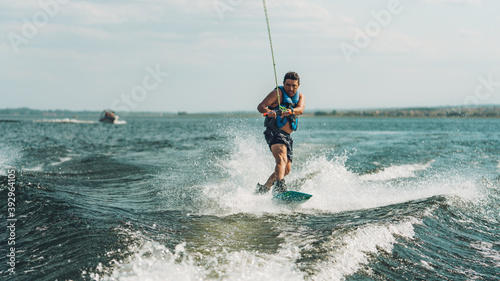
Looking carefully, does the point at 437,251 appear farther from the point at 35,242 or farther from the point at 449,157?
the point at 449,157

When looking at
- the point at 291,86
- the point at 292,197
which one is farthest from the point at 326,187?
the point at 291,86

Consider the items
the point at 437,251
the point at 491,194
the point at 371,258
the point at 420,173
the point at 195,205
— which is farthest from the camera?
the point at 420,173

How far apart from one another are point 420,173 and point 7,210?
10.9 metres

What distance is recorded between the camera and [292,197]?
778 cm

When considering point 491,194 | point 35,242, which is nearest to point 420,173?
point 491,194

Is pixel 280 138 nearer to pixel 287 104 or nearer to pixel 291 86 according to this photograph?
pixel 287 104

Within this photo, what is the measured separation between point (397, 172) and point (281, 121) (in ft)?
20.7

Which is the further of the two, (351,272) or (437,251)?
(437,251)

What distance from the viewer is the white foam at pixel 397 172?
39.8ft

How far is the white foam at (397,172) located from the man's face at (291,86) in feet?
15.7

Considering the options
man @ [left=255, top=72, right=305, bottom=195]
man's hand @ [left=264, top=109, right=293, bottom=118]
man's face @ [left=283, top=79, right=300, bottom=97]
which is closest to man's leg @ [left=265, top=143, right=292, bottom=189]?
man @ [left=255, top=72, right=305, bottom=195]

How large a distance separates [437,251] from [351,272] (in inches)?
71.0

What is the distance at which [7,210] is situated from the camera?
280 inches

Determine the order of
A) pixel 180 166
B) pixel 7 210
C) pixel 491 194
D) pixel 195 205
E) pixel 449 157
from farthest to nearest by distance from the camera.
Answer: pixel 449 157
pixel 180 166
pixel 491 194
pixel 195 205
pixel 7 210
